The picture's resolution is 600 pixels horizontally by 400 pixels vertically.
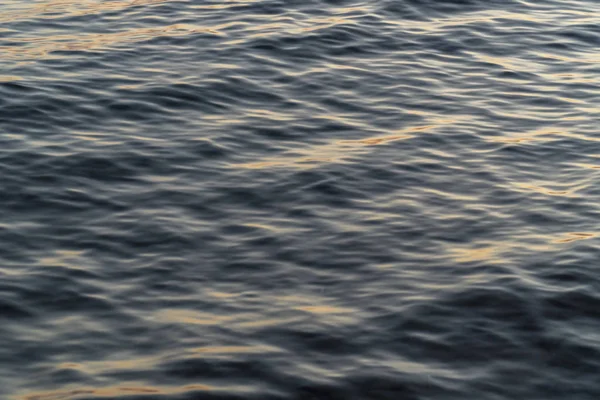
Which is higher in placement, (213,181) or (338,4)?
(338,4)

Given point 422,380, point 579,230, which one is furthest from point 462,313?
point 579,230

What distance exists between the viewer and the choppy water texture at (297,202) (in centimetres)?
869

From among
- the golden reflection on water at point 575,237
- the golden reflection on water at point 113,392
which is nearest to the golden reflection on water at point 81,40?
the golden reflection on water at point 575,237

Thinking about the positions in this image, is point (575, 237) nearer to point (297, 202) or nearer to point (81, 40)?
point (297, 202)

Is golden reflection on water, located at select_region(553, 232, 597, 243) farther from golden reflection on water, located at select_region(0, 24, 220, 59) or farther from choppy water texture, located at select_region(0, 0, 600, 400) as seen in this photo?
golden reflection on water, located at select_region(0, 24, 220, 59)

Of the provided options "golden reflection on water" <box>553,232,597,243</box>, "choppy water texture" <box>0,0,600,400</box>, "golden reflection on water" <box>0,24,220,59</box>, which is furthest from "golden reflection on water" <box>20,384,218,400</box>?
"golden reflection on water" <box>0,24,220,59</box>

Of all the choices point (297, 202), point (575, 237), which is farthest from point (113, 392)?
point (575, 237)

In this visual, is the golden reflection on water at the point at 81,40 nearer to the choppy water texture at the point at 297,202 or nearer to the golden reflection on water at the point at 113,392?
the choppy water texture at the point at 297,202

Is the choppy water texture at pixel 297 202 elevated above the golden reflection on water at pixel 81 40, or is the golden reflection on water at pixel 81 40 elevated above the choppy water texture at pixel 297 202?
the golden reflection on water at pixel 81 40

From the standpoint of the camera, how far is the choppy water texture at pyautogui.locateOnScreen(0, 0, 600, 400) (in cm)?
869

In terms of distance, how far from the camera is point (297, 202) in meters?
11.5

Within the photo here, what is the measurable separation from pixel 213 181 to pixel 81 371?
12.9ft

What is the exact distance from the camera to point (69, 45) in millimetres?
15891

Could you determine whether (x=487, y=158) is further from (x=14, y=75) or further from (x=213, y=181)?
(x=14, y=75)
